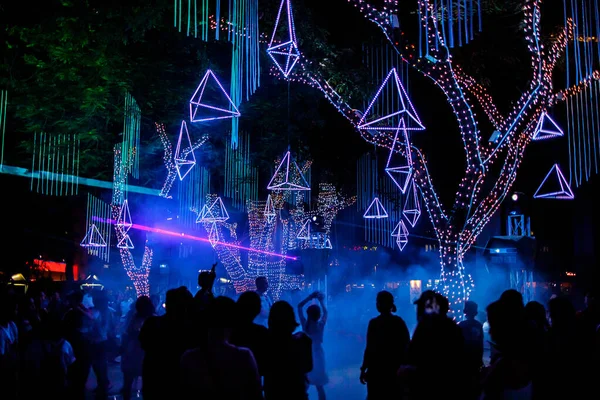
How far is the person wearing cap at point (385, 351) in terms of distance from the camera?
614cm

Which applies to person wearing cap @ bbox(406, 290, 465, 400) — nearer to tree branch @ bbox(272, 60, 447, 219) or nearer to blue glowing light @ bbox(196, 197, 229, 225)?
tree branch @ bbox(272, 60, 447, 219)

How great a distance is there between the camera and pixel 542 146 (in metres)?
23.3

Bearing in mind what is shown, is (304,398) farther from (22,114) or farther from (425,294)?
(22,114)

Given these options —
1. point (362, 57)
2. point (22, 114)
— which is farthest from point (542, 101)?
point (22, 114)

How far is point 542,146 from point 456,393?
70.9ft

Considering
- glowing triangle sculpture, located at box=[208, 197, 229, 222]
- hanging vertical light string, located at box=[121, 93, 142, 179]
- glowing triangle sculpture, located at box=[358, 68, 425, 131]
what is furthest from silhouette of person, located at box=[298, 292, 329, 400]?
glowing triangle sculpture, located at box=[208, 197, 229, 222]

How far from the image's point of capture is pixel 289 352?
16.5 ft

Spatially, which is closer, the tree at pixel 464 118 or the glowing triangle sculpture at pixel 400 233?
the tree at pixel 464 118

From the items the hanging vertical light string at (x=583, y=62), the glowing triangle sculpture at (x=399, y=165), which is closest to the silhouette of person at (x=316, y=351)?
the glowing triangle sculpture at (x=399, y=165)

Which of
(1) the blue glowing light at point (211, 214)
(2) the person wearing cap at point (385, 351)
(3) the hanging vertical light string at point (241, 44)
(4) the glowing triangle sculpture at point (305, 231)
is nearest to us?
(2) the person wearing cap at point (385, 351)

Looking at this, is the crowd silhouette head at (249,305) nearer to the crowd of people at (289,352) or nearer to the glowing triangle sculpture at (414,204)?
the crowd of people at (289,352)

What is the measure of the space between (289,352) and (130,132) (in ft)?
35.4

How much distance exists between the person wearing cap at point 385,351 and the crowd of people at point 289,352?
11 millimetres

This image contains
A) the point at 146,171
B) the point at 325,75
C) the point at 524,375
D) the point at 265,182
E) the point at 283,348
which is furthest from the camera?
the point at 265,182
